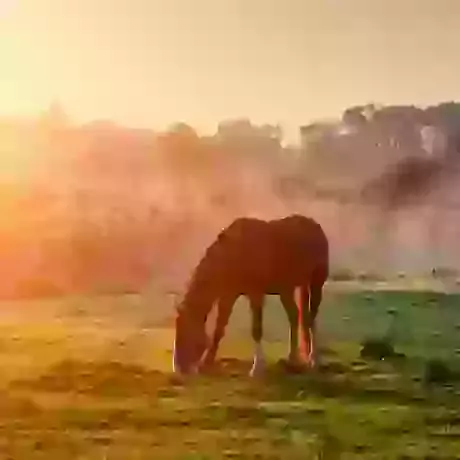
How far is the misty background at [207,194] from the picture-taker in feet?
4.59

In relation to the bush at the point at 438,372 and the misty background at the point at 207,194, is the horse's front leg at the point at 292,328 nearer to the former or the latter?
the misty background at the point at 207,194

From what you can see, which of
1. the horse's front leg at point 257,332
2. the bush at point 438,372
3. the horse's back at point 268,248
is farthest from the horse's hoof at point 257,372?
the bush at point 438,372

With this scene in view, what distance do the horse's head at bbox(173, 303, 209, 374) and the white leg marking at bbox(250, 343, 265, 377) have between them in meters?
0.08

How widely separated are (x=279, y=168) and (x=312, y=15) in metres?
0.26

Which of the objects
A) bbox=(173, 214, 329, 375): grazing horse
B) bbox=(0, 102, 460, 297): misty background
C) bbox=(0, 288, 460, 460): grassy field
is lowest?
bbox=(0, 288, 460, 460): grassy field

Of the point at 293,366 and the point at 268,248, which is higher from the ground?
the point at 268,248

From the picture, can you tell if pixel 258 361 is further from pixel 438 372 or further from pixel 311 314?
pixel 438 372

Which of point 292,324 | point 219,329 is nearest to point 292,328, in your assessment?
point 292,324

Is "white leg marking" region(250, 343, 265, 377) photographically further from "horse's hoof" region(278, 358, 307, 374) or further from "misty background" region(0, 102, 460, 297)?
"misty background" region(0, 102, 460, 297)

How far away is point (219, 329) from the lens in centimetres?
139

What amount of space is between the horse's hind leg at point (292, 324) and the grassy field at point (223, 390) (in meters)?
0.01

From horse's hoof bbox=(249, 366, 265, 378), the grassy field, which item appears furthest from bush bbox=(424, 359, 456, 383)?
horse's hoof bbox=(249, 366, 265, 378)

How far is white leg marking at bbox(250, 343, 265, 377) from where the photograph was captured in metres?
1.37

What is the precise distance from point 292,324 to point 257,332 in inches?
2.2
